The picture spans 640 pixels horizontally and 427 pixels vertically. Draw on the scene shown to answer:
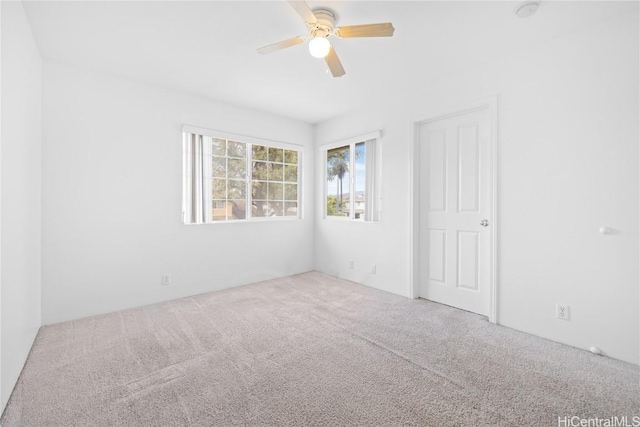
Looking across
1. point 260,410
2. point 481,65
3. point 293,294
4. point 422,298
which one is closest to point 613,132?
point 481,65

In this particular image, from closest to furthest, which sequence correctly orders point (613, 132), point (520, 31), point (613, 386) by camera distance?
point (613, 386)
point (613, 132)
point (520, 31)

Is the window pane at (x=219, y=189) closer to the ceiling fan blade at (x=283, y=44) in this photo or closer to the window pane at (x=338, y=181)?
the window pane at (x=338, y=181)

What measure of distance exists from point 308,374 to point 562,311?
6.93ft

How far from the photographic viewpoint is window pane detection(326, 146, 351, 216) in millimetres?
4359

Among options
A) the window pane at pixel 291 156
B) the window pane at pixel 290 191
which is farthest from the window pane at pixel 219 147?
the window pane at pixel 290 191

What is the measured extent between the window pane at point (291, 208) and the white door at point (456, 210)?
206cm

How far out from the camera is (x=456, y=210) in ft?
10.3

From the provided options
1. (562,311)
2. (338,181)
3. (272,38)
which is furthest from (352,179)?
(562,311)

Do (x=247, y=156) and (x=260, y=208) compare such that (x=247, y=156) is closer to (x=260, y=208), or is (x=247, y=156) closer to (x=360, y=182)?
(x=260, y=208)

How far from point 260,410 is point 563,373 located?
6.54 feet

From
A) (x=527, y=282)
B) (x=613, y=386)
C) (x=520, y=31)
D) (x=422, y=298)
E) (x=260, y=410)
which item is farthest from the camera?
(x=422, y=298)

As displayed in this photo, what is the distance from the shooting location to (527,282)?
253 cm

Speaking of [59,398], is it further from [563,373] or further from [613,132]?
[613,132]

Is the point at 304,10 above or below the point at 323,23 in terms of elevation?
below
